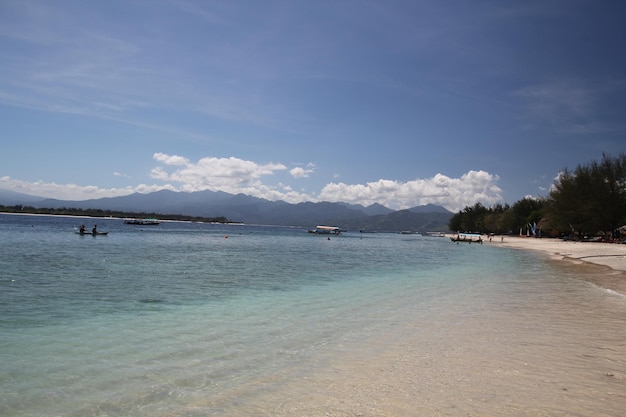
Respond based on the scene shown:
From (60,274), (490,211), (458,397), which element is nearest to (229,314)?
(458,397)

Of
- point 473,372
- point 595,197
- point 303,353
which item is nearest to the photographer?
point 473,372

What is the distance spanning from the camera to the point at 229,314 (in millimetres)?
11547

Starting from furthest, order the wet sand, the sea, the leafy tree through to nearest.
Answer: the leafy tree < the sea < the wet sand

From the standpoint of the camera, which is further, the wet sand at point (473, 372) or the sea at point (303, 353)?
the sea at point (303, 353)

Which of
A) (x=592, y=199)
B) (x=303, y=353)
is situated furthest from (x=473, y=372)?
(x=592, y=199)

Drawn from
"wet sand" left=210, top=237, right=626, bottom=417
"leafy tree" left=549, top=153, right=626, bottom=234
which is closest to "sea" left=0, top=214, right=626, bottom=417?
"wet sand" left=210, top=237, right=626, bottom=417

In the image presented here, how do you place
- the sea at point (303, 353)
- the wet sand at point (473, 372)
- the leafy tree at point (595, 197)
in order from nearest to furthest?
the wet sand at point (473, 372)
the sea at point (303, 353)
the leafy tree at point (595, 197)

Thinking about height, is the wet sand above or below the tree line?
below

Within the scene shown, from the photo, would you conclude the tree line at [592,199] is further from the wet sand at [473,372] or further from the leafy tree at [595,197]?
the wet sand at [473,372]

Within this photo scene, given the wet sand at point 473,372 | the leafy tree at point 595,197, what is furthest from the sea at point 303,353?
the leafy tree at point 595,197

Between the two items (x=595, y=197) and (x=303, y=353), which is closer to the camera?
(x=303, y=353)

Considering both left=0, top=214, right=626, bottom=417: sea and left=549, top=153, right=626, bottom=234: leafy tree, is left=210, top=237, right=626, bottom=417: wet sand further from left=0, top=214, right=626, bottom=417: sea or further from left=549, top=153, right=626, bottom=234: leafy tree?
left=549, top=153, right=626, bottom=234: leafy tree

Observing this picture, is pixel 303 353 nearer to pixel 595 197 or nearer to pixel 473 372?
pixel 473 372

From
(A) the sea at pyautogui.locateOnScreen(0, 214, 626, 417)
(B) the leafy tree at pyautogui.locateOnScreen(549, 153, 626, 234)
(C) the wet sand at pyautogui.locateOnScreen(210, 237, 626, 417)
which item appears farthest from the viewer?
(B) the leafy tree at pyautogui.locateOnScreen(549, 153, 626, 234)
